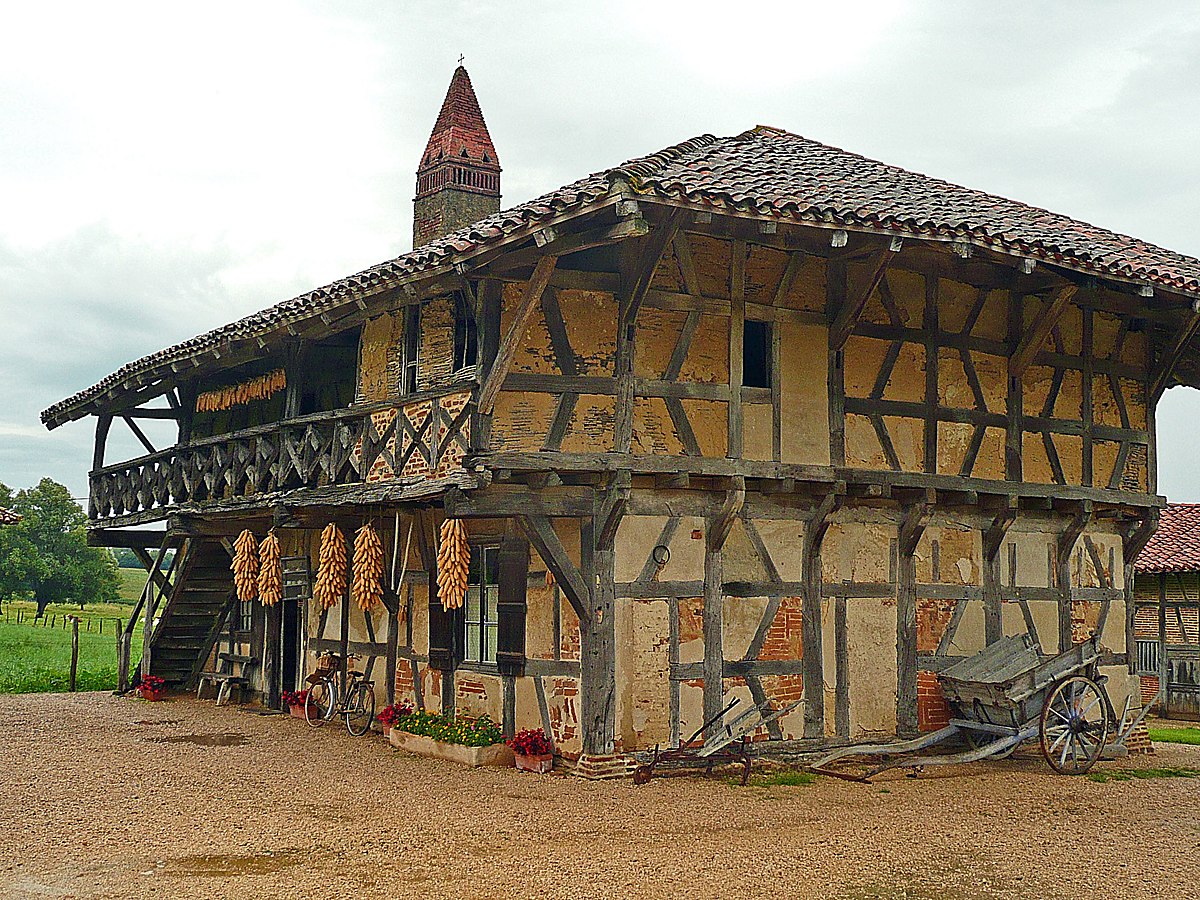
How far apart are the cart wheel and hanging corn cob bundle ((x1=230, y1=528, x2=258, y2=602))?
1033 cm

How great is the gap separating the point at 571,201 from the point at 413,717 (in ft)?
21.6

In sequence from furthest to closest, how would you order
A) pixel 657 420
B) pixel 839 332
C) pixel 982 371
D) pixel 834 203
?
pixel 982 371
pixel 839 332
pixel 657 420
pixel 834 203

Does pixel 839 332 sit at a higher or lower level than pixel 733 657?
higher

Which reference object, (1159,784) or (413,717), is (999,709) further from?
(413,717)

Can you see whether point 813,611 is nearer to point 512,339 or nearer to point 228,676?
point 512,339

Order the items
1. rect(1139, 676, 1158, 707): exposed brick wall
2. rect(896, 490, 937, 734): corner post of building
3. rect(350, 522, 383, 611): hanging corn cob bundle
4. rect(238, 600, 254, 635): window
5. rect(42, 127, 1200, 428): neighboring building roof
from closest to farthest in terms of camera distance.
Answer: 1. rect(42, 127, 1200, 428): neighboring building roof
2. rect(896, 490, 937, 734): corner post of building
3. rect(350, 522, 383, 611): hanging corn cob bundle
4. rect(238, 600, 254, 635): window
5. rect(1139, 676, 1158, 707): exposed brick wall

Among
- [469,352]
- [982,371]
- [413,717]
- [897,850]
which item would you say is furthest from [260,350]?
[897,850]

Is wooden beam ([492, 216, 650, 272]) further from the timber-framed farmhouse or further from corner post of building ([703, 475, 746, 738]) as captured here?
corner post of building ([703, 475, 746, 738])

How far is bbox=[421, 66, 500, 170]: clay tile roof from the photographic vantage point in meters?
21.1

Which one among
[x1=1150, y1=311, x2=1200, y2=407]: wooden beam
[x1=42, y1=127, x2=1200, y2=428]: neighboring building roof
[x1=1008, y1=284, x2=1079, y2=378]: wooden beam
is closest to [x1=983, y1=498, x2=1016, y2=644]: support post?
[x1=1008, y1=284, x2=1079, y2=378]: wooden beam

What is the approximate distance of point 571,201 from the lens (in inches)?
385

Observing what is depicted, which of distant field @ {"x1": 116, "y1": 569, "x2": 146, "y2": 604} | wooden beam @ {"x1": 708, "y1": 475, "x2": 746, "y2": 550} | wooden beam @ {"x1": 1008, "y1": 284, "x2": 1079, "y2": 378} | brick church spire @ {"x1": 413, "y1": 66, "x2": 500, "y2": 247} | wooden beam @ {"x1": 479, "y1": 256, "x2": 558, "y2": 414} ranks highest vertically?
brick church spire @ {"x1": 413, "y1": 66, "x2": 500, "y2": 247}

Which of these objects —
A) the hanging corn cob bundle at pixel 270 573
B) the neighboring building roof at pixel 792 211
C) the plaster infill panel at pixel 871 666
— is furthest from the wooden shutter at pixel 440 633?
the plaster infill panel at pixel 871 666

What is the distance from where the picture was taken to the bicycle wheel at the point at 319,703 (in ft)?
51.0
